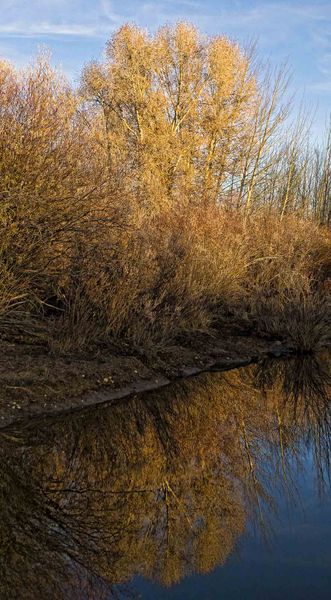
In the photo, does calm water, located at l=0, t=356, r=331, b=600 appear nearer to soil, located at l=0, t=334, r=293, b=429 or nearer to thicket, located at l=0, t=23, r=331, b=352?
soil, located at l=0, t=334, r=293, b=429

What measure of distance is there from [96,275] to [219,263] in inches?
205

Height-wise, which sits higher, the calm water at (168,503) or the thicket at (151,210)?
the thicket at (151,210)

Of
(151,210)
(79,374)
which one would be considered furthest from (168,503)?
(151,210)

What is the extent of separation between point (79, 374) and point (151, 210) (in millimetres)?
7599

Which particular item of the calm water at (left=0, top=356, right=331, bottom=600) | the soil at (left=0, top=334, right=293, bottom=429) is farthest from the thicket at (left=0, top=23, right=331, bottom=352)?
the calm water at (left=0, top=356, right=331, bottom=600)

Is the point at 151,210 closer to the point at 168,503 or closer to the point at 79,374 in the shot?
the point at 79,374

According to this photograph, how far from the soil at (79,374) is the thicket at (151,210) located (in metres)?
0.40

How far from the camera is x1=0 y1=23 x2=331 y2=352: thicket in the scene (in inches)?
367

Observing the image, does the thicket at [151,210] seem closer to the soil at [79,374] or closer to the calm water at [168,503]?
the soil at [79,374]

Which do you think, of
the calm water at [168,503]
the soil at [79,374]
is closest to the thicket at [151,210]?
the soil at [79,374]

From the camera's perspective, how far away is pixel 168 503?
5742 millimetres

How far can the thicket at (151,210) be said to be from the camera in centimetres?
931

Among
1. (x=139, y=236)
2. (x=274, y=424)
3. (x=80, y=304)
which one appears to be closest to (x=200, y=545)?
(x=274, y=424)

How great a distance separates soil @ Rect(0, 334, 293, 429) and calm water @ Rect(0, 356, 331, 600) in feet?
1.13
